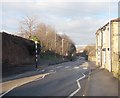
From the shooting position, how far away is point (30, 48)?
5359cm

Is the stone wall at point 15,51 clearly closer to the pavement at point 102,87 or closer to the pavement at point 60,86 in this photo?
the pavement at point 60,86

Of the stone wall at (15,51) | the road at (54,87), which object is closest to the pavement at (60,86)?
the road at (54,87)

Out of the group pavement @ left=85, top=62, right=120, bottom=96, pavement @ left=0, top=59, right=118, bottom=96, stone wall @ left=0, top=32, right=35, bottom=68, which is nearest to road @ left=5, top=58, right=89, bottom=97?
pavement @ left=0, top=59, right=118, bottom=96

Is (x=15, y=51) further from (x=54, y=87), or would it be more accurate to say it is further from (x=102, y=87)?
(x=102, y=87)

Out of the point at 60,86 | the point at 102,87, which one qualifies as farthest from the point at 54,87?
the point at 102,87

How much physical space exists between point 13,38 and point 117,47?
569 inches

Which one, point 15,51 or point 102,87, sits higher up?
point 15,51

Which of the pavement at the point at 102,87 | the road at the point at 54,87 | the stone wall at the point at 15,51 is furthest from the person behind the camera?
the stone wall at the point at 15,51

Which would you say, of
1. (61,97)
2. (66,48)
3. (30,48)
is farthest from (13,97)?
(66,48)

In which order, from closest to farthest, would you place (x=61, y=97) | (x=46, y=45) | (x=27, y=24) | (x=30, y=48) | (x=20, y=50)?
(x=61, y=97) < (x=20, y=50) < (x=30, y=48) < (x=27, y=24) < (x=46, y=45)

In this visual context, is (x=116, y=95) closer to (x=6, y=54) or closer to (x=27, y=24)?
(x=6, y=54)

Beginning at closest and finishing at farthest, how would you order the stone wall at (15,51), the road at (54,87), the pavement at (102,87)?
the road at (54,87) → the pavement at (102,87) → the stone wall at (15,51)

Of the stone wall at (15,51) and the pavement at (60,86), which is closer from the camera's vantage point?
the pavement at (60,86)

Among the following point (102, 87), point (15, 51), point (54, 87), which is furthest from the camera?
point (15, 51)
